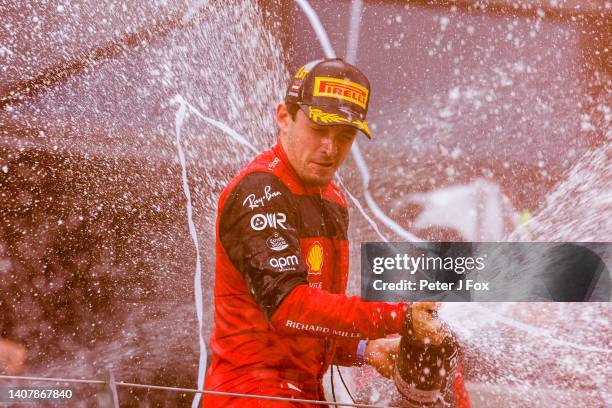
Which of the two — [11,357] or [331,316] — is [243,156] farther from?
[11,357]

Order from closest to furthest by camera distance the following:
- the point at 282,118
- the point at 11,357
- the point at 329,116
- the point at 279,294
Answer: the point at 279,294 < the point at 329,116 < the point at 282,118 < the point at 11,357

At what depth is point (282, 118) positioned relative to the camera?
1568mm

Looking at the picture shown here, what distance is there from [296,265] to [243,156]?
41 centimetres

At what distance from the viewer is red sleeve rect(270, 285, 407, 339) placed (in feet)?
4.36

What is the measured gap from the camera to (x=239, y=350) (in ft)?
4.71

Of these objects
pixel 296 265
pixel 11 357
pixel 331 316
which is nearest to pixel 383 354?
pixel 331 316

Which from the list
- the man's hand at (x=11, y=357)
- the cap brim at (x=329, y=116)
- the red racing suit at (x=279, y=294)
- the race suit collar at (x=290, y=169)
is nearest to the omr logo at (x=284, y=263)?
the red racing suit at (x=279, y=294)

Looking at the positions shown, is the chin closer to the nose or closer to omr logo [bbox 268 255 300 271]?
the nose

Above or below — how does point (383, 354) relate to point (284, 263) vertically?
below

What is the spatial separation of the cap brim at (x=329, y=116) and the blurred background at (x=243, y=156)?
11 cm

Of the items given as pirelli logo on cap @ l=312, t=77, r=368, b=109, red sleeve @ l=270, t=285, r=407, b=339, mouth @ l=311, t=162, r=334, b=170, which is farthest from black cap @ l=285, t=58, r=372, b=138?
red sleeve @ l=270, t=285, r=407, b=339

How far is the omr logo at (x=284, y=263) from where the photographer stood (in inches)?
52.3

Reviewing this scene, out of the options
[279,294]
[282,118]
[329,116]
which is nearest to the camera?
[279,294]

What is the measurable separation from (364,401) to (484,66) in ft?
3.04
